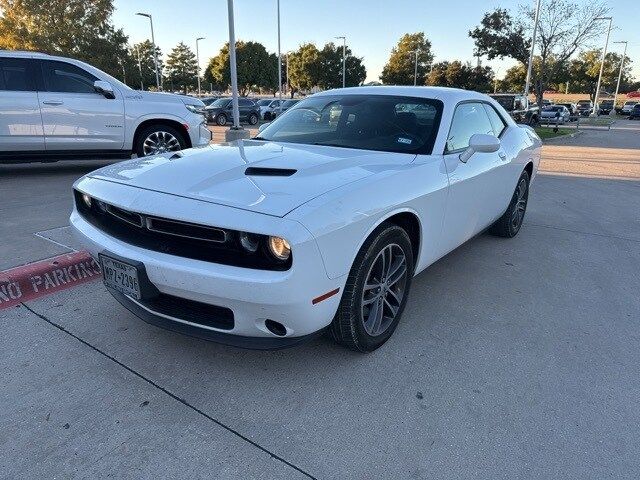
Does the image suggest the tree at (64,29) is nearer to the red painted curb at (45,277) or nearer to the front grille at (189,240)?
the red painted curb at (45,277)

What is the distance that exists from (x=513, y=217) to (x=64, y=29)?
36454mm

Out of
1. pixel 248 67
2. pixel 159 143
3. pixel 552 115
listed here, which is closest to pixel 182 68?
pixel 248 67

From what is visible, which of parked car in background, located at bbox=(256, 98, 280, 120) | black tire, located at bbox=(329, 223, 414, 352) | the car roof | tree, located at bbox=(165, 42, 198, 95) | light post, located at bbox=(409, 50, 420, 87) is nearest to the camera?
black tire, located at bbox=(329, 223, 414, 352)

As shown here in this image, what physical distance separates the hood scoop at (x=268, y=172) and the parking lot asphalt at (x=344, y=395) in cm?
103

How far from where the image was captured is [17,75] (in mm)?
6434

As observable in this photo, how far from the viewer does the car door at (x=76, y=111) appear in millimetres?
6562

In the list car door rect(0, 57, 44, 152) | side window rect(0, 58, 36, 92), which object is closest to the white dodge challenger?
car door rect(0, 57, 44, 152)

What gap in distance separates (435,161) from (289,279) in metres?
1.51

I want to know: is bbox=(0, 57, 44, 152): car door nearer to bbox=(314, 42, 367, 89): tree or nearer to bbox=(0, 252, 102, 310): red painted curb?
bbox=(0, 252, 102, 310): red painted curb

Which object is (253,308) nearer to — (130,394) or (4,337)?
(130,394)

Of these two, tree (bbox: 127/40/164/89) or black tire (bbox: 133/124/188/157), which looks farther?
tree (bbox: 127/40/164/89)

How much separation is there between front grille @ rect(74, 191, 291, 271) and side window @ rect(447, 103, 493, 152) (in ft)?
5.86

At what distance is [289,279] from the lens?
1951mm

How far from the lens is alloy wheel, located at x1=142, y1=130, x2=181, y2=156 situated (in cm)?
729
